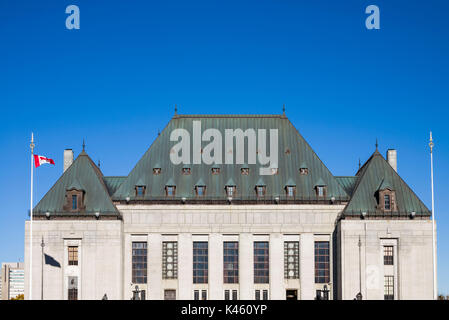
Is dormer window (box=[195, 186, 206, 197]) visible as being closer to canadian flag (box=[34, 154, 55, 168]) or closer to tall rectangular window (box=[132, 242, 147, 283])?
tall rectangular window (box=[132, 242, 147, 283])

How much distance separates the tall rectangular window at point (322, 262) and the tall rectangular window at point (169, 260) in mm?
12823

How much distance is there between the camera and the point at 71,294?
6775cm

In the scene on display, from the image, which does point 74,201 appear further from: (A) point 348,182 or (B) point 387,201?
(B) point 387,201

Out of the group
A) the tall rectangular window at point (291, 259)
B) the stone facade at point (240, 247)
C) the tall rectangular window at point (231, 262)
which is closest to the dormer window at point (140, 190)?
the stone facade at point (240, 247)

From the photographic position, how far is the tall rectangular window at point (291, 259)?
6956 cm

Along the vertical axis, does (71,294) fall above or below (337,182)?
below

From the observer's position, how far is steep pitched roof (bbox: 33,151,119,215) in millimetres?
69375

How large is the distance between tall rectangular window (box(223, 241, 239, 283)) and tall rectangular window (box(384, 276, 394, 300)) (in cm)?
1321

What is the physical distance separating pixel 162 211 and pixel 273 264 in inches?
442

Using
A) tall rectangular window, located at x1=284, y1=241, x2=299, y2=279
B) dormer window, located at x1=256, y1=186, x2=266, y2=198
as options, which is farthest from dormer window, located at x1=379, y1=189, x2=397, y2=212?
dormer window, located at x1=256, y1=186, x2=266, y2=198

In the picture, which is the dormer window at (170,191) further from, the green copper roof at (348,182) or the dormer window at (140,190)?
the green copper roof at (348,182)

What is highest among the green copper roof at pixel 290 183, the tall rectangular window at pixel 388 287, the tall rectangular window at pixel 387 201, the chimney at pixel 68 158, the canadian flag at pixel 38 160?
the chimney at pixel 68 158

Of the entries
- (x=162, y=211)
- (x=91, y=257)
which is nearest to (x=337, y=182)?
(x=162, y=211)
